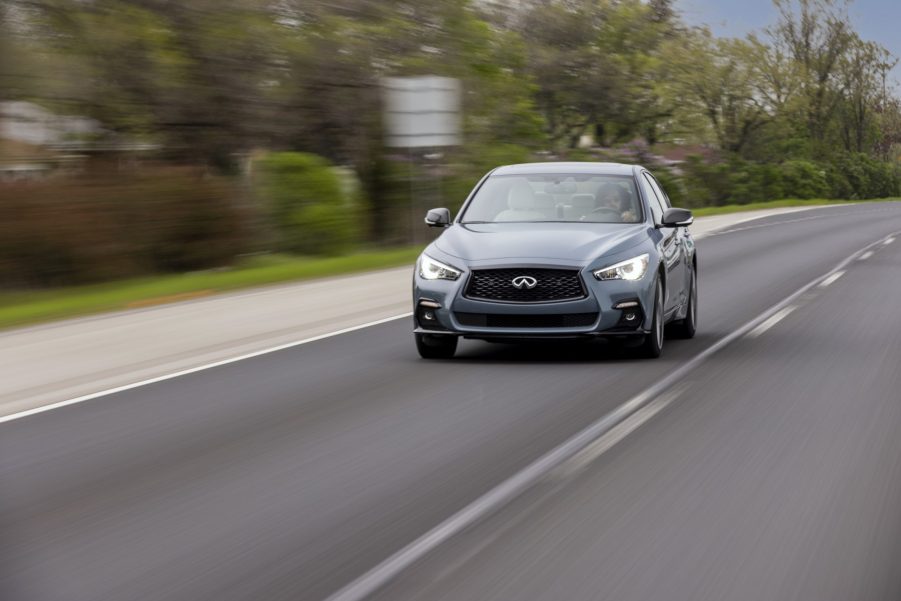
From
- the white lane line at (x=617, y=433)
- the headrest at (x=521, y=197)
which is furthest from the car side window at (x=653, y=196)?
the white lane line at (x=617, y=433)

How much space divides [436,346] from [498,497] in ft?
18.4

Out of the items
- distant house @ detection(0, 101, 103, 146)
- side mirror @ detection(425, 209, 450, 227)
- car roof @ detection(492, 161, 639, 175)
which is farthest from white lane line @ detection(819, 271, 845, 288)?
distant house @ detection(0, 101, 103, 146)

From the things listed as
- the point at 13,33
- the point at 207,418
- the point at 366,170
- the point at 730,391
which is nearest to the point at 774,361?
the point at 730,391

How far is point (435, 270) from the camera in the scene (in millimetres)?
12141

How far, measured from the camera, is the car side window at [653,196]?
43.9 ft

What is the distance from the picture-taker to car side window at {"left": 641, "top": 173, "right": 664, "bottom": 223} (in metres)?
13.4

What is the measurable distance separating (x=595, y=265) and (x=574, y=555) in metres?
6.18

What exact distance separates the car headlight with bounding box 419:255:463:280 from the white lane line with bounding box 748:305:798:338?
3602 millimetres

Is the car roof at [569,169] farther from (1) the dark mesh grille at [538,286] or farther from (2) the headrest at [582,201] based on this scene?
(1) the dark mesh grille at [538,286]

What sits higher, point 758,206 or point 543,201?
point 543,201

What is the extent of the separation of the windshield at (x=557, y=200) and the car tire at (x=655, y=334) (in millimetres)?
904

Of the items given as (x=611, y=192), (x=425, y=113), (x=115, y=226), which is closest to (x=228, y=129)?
(x=425, y=113)

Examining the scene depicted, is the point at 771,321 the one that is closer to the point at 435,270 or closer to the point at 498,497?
the point at 435,270

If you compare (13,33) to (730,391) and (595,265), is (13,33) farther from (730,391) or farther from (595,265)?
(730,391)
